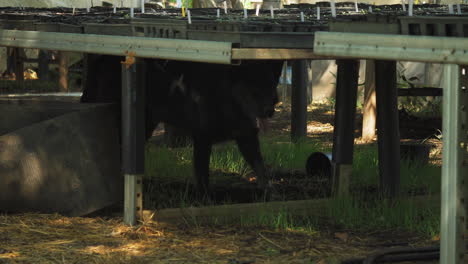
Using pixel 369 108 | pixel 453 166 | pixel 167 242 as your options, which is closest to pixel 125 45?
pixel 167 242

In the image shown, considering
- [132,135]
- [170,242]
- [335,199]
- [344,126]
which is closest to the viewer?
[170,242]

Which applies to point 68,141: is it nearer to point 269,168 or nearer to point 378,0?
point 269,168

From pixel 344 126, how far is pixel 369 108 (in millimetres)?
4517

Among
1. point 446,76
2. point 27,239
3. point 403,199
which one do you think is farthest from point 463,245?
point 27,239

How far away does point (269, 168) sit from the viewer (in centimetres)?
835

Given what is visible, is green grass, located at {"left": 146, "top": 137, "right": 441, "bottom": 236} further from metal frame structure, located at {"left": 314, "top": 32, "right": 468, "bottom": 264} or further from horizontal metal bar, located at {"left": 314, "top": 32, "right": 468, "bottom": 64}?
horizontal metal bar, located at {"left": 314, "top": 32, "right": 468, "bottom": 64}

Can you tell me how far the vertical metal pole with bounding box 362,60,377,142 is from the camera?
35.2ft

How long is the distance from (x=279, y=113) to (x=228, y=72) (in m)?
7.89

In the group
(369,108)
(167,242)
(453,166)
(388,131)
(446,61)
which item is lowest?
(167,242)

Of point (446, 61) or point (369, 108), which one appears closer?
point (446, 61)

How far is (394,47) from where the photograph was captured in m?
3.79

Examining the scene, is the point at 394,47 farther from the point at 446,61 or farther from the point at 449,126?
the point at 449,126

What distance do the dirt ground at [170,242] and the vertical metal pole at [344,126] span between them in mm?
689

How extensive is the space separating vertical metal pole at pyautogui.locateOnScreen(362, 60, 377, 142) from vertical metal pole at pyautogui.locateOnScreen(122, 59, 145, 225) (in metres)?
5.65
